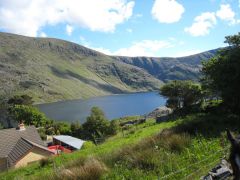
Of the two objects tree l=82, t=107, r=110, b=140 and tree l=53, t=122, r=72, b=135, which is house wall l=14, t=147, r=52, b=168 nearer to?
tree l=82, t=107, r=110, b=140

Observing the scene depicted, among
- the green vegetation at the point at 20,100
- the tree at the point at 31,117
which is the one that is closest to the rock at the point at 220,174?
the tree at the point at 31,117

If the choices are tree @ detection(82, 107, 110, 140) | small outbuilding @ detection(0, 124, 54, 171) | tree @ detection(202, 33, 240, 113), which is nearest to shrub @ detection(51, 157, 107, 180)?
tree @ detection(202, 33, 240, 113)

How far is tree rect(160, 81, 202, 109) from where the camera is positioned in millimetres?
53281

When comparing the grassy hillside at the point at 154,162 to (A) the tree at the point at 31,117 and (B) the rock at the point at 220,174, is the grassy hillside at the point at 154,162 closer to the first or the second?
(B) the rock at the point at 220,174

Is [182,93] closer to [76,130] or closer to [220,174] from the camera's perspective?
[76,130]

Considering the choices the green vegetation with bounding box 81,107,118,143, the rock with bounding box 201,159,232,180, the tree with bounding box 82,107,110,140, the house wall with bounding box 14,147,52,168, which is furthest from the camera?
the tree with bounding box 82,107,110,140

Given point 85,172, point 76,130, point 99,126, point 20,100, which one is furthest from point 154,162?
point 20,100

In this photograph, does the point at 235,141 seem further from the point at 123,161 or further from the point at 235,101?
the point at 235,101

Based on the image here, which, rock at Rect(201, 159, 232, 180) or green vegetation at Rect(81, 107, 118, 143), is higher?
rock at Rect(201, 159, 232, 180)

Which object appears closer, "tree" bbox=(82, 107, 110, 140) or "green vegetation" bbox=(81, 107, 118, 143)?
"green vegetation" bbox=(81, 107, 118, 143)

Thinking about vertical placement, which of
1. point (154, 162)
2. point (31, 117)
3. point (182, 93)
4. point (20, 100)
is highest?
point (20, 100)

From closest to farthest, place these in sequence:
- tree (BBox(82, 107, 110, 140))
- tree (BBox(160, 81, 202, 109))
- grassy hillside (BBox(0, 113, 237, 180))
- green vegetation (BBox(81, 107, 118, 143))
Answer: grassy hillside (BBox(0, 113, 237, 180)), tree (BBox(160, 81, 202, 109)), green vegetation (BBox(81, 107, 118, 143)), tree (BBox(82, 107, 110, 140))

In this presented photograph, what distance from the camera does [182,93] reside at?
55594 millimetres

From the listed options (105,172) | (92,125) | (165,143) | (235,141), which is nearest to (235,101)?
(165,143)
